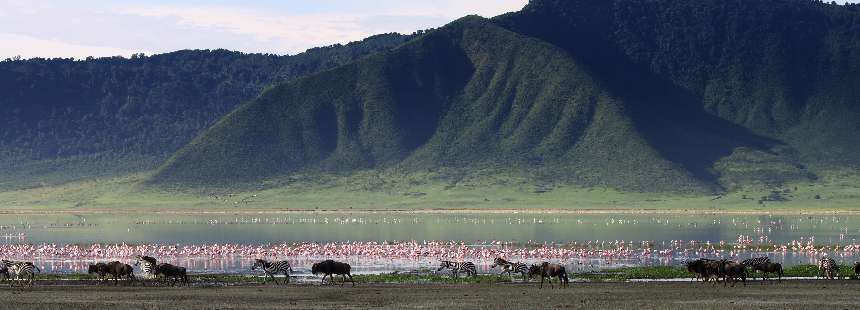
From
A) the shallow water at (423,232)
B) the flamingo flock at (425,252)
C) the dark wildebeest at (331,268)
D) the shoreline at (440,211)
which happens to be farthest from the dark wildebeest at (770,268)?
the shoreline at (440,211)

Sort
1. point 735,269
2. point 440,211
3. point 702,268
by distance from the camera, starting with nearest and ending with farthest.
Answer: point 735,269
point 702,268
point 440,211

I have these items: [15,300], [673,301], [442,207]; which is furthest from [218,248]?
[442,207]

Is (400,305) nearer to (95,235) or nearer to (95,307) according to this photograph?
(95,307)

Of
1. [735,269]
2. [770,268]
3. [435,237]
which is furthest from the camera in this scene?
[435,237]

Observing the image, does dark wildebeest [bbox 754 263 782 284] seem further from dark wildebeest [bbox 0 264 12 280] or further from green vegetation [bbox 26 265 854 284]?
dark wildebeest [bbox 0 264 12 280]

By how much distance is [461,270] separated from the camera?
2105 inches

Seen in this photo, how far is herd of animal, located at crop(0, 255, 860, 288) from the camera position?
4772 centimetres

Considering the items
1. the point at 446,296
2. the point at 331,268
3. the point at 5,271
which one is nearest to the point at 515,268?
the point at 331,268

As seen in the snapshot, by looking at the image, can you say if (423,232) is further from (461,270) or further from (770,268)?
(770,268)

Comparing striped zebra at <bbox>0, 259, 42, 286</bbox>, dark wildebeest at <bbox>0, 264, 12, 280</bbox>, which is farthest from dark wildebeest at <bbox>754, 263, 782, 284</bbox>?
dark wildebeest at <bbox>0, 264, 12, 280</bbox>

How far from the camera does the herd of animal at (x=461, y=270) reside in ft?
157

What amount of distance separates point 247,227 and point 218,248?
50096 millimetres

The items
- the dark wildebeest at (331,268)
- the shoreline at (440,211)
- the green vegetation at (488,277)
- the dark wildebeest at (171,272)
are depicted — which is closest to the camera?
the dark wildebeest at (171,272)

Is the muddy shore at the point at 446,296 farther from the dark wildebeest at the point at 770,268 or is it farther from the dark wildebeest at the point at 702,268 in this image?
the dark wildebeest at the point at 770,268
